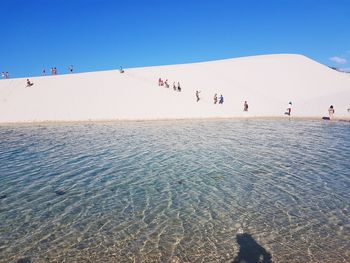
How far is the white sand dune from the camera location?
38.8 meters

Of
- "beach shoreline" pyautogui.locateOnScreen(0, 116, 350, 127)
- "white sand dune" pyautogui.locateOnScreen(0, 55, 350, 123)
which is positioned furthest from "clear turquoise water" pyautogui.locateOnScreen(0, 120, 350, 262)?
"white sand dune" pyautogui.locateOnScreen(0, 55, 350, 123)

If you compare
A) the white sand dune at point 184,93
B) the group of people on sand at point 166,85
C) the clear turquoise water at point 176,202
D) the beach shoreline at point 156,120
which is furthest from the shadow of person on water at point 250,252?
the group of people on sand at point 166,85

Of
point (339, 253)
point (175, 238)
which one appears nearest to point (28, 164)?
point (175, 238)

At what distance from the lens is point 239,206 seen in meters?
10.2

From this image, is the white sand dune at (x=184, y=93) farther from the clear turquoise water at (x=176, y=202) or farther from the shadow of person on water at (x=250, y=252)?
the shadow of person on water at (x=250, y=252)

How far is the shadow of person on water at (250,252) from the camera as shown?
718 centimetres

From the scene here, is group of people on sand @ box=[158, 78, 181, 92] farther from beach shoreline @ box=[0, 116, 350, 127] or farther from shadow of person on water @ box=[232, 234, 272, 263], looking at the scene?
shadow of person on water @ box=[232, 234, 272, 263]

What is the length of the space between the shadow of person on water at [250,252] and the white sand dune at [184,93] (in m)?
29.6

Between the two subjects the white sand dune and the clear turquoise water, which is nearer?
the clear turquoise water

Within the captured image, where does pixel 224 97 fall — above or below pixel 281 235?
above

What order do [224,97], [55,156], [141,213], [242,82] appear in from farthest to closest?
[242,82] < [224,97] < [55,156] < [141,213]

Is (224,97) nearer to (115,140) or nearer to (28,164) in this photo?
(115,140)

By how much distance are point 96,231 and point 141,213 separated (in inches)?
59.4

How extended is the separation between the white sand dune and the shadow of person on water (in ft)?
97.2
